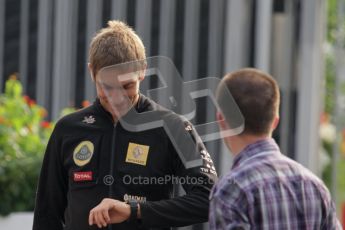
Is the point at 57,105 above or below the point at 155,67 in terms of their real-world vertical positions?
below

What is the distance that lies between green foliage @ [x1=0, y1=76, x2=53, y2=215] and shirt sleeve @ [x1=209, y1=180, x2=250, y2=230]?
3.75 metres

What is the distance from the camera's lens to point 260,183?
290 cm

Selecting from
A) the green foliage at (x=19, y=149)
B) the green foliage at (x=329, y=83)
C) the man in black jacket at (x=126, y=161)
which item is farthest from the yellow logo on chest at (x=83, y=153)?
the green foliage at (x=329, y=83)

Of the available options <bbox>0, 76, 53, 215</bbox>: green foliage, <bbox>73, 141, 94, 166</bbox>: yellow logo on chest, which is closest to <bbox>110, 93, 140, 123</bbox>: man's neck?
<bbox>73, 141, 94, 166</bbox>: yellow logo on chest

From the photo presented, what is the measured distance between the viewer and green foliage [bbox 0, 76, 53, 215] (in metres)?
6.52

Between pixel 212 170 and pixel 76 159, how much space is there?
505mm

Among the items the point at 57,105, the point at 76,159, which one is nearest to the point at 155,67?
the point at 76,159

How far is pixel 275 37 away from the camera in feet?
25.0

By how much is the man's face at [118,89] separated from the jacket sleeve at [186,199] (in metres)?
0.19

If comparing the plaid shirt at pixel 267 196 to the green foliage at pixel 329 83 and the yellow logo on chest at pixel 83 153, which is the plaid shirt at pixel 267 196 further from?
the green foliage at pixel 329 83

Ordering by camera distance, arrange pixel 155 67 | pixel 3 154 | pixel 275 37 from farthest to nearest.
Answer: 1. pixel 275 37
2. pixel 3 154
3. pixel 155 67

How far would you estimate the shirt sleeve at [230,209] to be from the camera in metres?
2.86

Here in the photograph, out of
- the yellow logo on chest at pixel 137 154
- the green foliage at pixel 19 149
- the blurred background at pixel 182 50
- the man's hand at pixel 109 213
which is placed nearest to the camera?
the man's hand at pixel 109 213

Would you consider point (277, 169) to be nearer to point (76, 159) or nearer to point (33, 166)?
point (76, 159)
